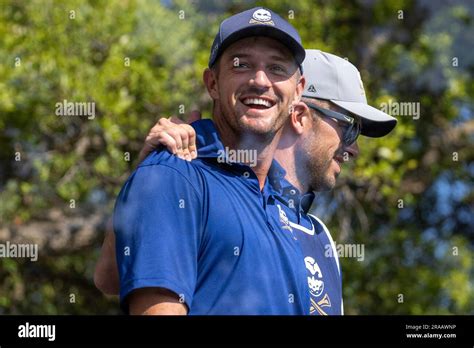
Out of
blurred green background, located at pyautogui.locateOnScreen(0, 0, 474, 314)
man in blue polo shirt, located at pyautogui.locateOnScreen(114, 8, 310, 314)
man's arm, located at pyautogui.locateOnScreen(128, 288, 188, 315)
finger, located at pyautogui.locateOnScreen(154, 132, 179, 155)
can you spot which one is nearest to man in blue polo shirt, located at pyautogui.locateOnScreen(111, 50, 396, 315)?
man in blue polo shirt, located at pyautogui.locateOnScreen(114, 8, 310, 314)

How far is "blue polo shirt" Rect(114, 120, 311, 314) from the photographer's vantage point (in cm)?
246

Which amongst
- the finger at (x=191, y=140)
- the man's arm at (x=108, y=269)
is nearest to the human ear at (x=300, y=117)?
the finger at (x=191, y=140)

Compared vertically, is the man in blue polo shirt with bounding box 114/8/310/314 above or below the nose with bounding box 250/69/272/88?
below

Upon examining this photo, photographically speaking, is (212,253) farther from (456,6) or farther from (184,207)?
(456,6)

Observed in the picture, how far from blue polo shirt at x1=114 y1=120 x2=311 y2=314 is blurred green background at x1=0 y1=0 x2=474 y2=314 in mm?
3912

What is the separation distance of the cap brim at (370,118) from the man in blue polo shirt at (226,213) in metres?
0.67

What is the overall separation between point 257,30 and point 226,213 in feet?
1.75

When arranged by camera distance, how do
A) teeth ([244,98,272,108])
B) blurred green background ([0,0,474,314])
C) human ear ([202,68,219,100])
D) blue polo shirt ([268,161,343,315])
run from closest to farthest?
teeth ([244,98,272,108]) < human ear ([202,68,219,100]) < blue polo shirt ([268,161,343,315]) < blurred green background ([0,0,474,314])

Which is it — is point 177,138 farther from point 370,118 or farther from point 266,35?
point 370,118

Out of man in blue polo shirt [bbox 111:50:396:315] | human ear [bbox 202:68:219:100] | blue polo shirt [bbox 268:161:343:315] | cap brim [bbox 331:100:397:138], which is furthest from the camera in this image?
cap brim [bbox 331:100:397:138]

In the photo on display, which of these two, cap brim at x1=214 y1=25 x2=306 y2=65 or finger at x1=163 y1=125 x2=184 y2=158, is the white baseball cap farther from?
finger at x1=163 y1=125 x2=184 y2=158

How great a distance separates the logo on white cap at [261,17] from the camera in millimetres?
2791

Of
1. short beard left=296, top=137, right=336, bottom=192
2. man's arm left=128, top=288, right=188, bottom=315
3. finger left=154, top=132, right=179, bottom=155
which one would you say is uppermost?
short beard left=296, top=137, right=336, bottom=192

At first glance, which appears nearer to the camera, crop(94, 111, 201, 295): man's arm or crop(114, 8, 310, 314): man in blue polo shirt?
crop(114, 8, 310, 314): man in blue polo shirt
